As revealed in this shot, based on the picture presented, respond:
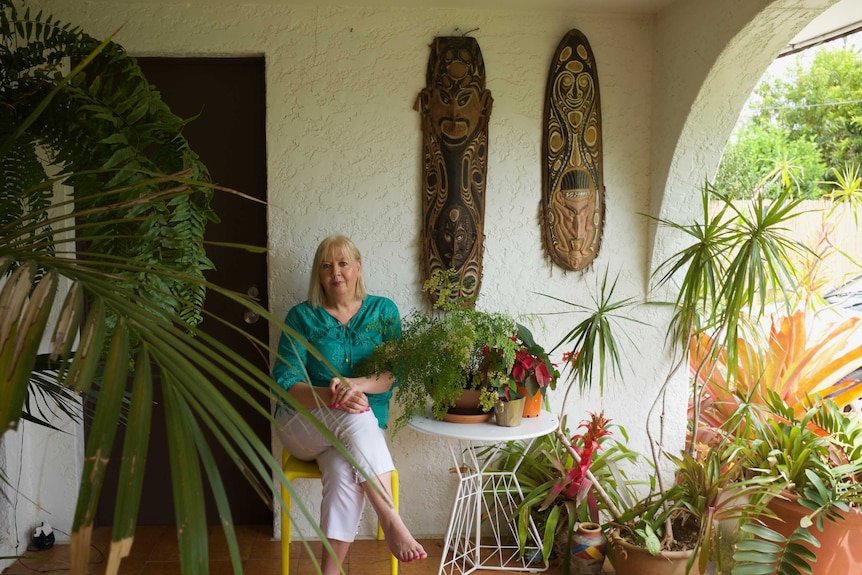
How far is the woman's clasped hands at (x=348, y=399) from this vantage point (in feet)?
9.28

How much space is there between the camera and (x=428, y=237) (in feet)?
11.0

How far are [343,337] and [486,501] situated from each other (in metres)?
1.06

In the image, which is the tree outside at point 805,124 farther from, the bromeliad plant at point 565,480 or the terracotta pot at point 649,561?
the terracotta pot at point 649,561

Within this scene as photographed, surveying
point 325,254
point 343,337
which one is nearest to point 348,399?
point 343,337

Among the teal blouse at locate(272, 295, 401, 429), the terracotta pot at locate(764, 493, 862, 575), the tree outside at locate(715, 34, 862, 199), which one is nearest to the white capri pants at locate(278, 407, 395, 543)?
the teal blouse at locate(272, 295, 401, 429)

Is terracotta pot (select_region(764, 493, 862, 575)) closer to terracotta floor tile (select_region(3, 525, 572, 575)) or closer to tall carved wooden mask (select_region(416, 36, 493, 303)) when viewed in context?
terracotta floor tile (select_region(3, 525, 572, 575))

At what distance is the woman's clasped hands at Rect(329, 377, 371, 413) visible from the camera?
2828 millimetres

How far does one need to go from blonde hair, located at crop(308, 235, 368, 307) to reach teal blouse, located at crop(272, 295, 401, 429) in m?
0.05

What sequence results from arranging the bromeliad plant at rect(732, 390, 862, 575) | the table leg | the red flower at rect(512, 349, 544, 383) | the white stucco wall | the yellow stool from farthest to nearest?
the white stucco wall → the table leg → the red flower at rect(512, 349, 544, 383) → the yellow stool → the bromeliad plant at rect(732, 390, 862, 575)

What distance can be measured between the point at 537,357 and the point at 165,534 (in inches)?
74.8

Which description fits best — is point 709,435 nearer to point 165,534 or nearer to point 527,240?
point 527,240

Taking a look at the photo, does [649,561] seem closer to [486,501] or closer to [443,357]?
[486,501]

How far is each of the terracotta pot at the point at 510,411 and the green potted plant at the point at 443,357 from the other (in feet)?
0.35

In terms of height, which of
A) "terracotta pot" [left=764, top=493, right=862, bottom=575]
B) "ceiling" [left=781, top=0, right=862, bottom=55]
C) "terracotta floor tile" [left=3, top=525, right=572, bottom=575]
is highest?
"ceiling" [left=781, top=0, right=862, bottom=55]
